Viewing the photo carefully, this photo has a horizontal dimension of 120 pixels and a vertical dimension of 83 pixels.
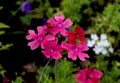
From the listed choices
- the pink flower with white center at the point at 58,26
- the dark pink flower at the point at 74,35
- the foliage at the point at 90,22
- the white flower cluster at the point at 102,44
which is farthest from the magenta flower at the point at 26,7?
the dark pink flower at the point at 74,35

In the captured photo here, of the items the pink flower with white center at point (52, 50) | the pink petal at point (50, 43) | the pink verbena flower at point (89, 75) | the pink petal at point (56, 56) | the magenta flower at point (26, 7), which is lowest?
the pink verbena flower at point (89, 75)

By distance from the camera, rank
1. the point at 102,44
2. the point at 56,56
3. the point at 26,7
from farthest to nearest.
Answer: the point at 26,7, the point at 102,44, the point at 56,56

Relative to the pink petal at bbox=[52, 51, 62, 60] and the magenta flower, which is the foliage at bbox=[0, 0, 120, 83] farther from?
the pink petal at bbox=[52, 51, 62, 60]

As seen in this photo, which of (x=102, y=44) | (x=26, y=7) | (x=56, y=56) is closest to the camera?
(x=56, y=56)

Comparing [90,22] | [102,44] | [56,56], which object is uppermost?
[90,22]

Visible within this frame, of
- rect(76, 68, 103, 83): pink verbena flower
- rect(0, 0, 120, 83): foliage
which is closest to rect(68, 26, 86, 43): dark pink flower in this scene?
rect(76, 68, 103, 83): pink verbena flower

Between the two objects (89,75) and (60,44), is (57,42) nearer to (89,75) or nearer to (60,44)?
(60,44)

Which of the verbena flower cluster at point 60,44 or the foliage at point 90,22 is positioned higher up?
the foliage at point 90,22

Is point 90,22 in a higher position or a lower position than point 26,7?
lower

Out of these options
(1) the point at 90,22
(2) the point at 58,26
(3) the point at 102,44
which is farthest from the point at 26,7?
(2) the point at 58,26

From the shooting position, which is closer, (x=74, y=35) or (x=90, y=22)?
(x=74, y=35)

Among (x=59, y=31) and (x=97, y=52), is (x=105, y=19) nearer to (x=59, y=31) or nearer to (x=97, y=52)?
(x=97, y=52)

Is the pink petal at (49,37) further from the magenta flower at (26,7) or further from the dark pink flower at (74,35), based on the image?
the magenta flower at (26,7)
